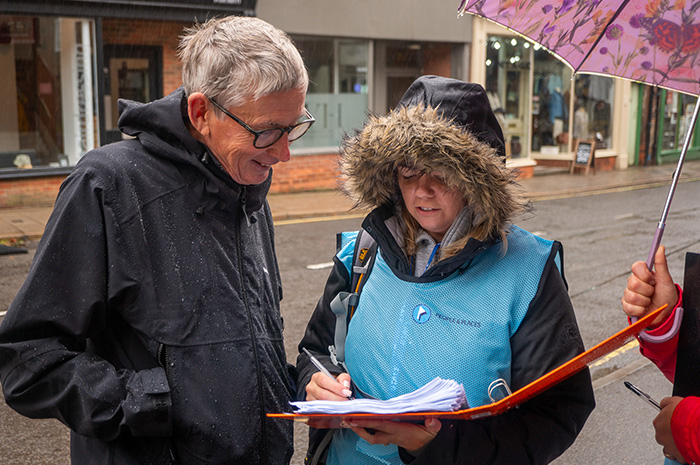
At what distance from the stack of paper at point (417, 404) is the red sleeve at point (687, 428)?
715 millimetres

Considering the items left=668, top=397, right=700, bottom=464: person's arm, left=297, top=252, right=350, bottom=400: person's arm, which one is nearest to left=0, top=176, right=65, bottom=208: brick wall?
left=297, top=252, right=350, bottom=400: person's arm

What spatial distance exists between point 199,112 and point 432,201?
0.72 meters

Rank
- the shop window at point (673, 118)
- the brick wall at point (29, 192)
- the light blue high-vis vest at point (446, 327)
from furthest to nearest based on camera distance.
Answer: the shop window at point (673, 118), the brick wall at point (29, 192), the light blue high-vis vest at point (446, 327)

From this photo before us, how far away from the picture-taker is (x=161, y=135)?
199 centimetres

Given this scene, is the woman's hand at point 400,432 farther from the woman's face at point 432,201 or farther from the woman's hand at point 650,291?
the woman's hand at point 650,291

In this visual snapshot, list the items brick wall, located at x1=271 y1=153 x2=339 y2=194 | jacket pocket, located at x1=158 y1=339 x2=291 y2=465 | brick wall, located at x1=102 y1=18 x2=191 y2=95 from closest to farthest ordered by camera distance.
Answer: jacket pocket, located at x1=158 y1=339 x2=291 y2=465
brick wall, located at x1=102 y1=18 x2=191 y2=95
brick wall, located at x1=271 y1=153 x2=339 y2=194

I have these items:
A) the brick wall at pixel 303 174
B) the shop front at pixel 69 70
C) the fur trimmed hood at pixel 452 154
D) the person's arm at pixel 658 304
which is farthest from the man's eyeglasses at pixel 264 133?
the brick wall at pixel 303 174

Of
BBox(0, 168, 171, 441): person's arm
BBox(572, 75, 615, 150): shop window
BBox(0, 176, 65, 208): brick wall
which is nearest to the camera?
BBox(0, 168, 171, 441): person's arm

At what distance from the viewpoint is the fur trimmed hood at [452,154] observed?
81.7 inches

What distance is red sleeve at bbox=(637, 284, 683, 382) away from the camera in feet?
6.93

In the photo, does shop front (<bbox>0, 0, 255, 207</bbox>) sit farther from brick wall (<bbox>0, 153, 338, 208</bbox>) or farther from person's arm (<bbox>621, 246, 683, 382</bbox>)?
person's arm (<bbox>621, 246, 683, 382</bbox>)

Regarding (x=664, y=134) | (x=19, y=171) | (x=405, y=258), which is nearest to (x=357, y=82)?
(x=19, y=171)

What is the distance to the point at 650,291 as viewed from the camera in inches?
85.1

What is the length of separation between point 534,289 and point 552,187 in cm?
1574
